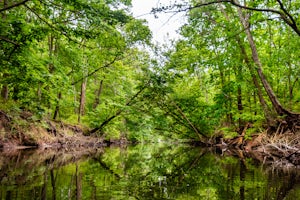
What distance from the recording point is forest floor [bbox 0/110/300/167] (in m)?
9.64

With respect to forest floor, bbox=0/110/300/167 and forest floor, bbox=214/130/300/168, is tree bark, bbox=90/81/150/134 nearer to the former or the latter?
forest floor, bbox=0/110/300/167

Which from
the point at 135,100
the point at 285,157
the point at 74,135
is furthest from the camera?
the point at 135,100

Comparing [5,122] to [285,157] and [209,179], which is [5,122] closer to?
[209,179]

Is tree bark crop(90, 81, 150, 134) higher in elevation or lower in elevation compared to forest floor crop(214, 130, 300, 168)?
higher

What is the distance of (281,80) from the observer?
15984 millimetres

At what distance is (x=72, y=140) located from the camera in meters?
17.1

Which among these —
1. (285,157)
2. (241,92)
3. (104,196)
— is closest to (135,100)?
(241,92)

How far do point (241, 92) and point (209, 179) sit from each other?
13882 mm

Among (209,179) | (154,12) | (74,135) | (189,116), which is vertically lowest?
(209,179)

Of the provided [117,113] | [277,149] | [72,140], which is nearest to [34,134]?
[72,140]

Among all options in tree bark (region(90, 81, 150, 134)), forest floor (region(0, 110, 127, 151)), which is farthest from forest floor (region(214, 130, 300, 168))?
forest floor (region(0, 110, 127, 151))

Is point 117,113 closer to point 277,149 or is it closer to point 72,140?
point 72,140

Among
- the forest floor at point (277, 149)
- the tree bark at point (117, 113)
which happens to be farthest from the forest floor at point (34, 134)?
the forest floor at point (277, 149)

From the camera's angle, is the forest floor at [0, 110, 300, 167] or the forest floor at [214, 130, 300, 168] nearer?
the forest floor at [214, 130, 300, 168]
